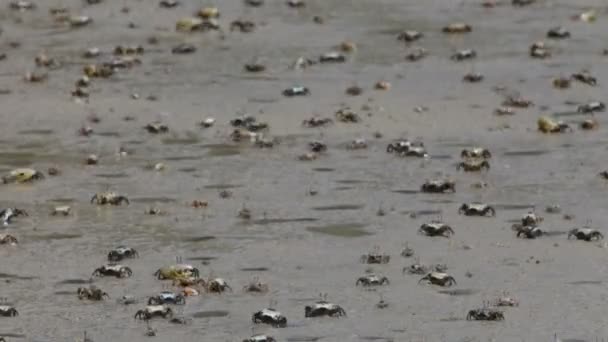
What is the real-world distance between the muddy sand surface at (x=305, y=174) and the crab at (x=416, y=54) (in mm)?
248

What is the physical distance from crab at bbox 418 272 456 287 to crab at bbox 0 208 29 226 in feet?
23.3

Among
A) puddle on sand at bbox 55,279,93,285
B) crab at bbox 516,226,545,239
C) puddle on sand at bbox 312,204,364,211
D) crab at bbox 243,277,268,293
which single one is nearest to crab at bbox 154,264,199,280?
crab at bbox 243,277,268,293

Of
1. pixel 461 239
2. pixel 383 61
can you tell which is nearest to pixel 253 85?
pixel 383 61

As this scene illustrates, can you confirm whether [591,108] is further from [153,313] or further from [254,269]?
[153,313]

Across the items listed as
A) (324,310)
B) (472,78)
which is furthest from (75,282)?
(472,78)

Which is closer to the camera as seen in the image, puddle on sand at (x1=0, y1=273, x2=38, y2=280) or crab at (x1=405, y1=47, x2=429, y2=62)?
puddle on sand at (x1=0, y1=273, x2=38, y2=280)

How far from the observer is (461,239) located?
28141 mm

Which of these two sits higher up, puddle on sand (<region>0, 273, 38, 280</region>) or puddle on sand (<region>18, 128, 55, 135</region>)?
puddle on sand (<region>18, 128, 55, 135</region>)

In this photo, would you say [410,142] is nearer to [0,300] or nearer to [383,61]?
[383,61]

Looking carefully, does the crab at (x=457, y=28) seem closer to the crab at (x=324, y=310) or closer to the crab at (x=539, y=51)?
the crab at (x=539, y=51)

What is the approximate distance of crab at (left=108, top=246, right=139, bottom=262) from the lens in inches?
1064

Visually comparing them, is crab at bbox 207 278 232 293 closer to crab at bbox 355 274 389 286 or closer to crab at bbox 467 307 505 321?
crab at bbox 355 274 389 286

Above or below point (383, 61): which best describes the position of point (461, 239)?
below

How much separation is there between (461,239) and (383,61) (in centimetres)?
1456
